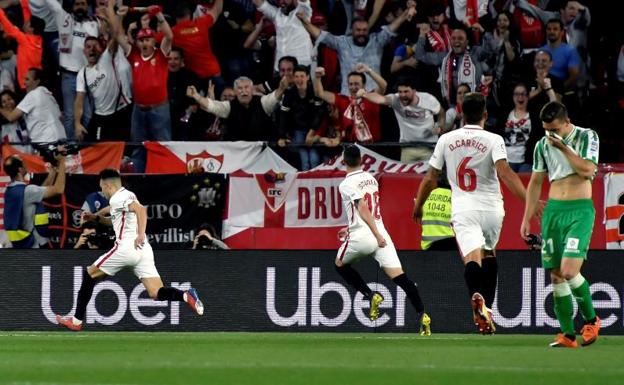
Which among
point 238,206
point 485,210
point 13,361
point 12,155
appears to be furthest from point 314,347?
point 12,155

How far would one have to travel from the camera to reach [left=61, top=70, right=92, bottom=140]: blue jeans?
21656 millimetres

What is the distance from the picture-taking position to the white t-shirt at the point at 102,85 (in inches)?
839

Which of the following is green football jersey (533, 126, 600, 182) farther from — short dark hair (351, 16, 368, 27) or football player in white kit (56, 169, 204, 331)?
short dark hair (351, 16, 368, 27)

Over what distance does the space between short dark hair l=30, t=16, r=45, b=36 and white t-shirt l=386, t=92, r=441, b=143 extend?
611 centimetres

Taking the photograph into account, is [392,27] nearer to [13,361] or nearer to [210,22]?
[210,22]

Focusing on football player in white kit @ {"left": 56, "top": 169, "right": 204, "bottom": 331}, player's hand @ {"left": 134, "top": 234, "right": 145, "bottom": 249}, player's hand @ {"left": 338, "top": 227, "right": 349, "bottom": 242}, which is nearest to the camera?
player's hand @ {"left": 134, "top": 234, "right": 145, "bottom": 249}

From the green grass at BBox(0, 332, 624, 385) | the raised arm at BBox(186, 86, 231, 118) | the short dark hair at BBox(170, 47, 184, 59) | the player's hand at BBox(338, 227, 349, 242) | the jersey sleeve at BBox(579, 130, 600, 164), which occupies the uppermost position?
the short dark hair at BBox(170, 47, 184, 59)

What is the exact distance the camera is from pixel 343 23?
2220cm

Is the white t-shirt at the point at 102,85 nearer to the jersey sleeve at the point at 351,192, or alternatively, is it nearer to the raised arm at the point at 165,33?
the raised arm at the point at 165,33

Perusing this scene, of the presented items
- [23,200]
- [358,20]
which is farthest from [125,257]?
[358,20]

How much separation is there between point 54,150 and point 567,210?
8.76 metres

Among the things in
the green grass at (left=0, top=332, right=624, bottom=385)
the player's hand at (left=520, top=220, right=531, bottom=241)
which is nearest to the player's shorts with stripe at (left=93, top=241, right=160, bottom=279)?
the green grass at (left=0, top=332, right=624, bottom=385)

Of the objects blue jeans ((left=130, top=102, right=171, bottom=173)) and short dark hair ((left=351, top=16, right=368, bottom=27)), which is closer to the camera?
blue jeans ((left=130, top=102, right=171, bottom=173))

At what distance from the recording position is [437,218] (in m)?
17.3
